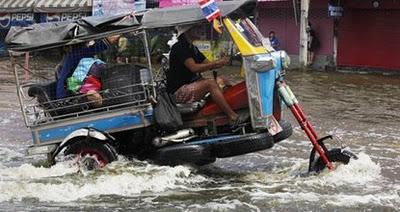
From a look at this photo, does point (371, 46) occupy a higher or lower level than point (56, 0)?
lower

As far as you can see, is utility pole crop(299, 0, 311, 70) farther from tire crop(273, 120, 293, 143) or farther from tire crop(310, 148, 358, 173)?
tire crop(310, 148, 358, 173)

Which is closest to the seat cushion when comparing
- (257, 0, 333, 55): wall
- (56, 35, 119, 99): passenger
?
(56, 35, 119, 99): passenger

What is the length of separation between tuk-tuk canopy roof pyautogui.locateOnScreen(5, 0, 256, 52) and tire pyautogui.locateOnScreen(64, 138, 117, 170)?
48.0 inches

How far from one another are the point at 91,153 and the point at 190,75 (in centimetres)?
155

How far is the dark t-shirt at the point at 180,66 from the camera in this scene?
8.17 meters

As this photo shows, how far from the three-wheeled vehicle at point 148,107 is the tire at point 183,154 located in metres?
0.01

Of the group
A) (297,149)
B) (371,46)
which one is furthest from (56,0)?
(297,149)

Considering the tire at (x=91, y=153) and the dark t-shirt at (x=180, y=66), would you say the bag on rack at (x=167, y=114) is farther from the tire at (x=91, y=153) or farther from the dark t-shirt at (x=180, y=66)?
the tire at (x=91, y=153)

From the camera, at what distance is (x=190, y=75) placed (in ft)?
27.1

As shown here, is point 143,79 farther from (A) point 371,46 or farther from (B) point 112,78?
(A) point 371,46

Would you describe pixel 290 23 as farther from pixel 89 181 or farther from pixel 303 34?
pixel 89 181

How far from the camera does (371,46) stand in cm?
2347

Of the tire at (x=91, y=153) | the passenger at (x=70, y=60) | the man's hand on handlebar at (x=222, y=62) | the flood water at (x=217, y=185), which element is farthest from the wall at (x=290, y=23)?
the tire at (x=91, y=153)

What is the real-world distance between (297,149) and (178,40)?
2.87 metres
